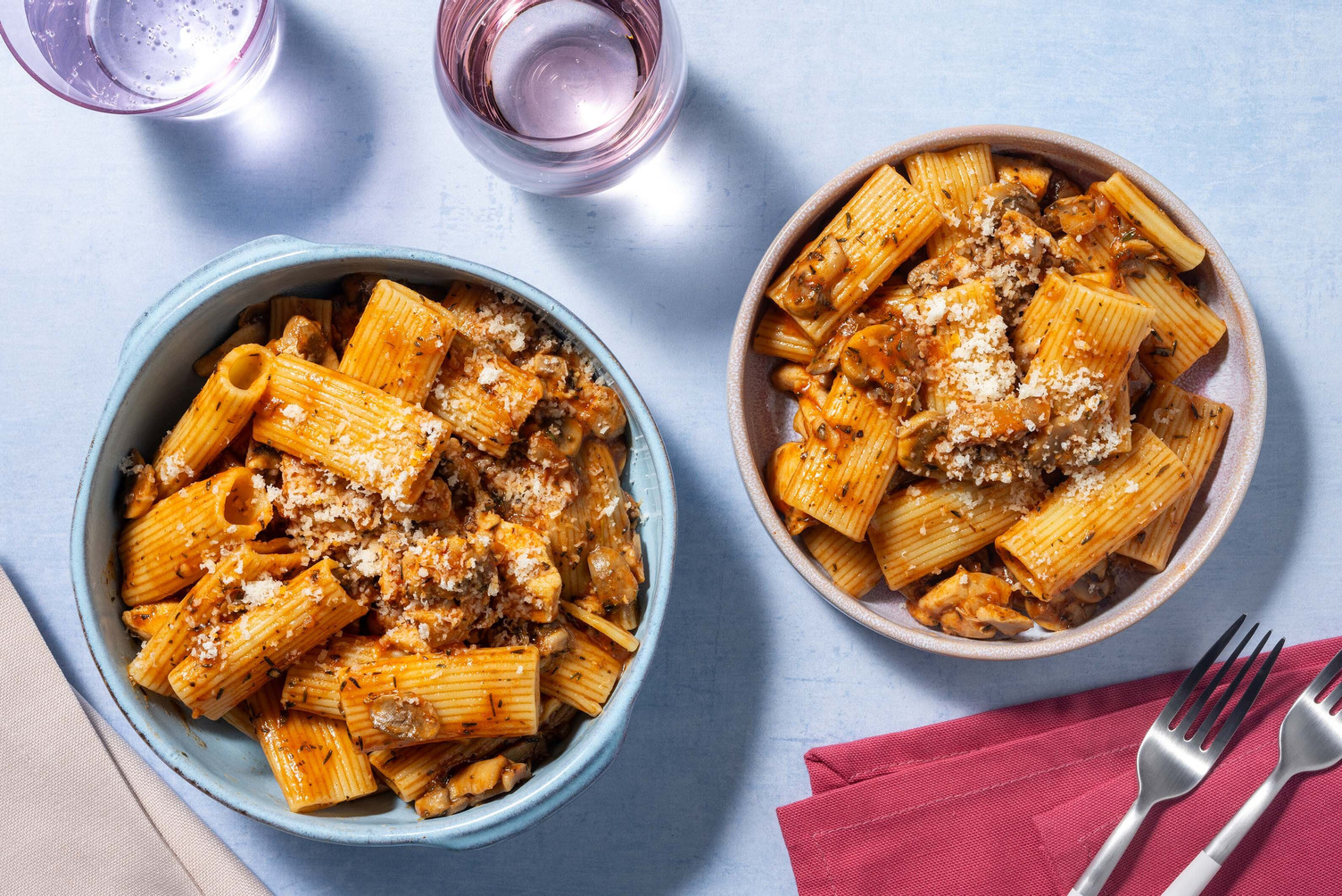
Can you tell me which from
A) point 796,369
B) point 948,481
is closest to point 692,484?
point 796,369

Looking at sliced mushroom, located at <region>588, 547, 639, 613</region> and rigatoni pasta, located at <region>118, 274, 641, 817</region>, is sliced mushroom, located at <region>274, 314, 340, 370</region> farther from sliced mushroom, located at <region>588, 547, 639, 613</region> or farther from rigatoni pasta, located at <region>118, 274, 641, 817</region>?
sliced mushroom, located at <region>588, 547, 639, 613</region>

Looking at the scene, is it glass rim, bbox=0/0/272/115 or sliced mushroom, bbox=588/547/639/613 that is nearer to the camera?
sliced mushroom, bbox=588/547/639/613

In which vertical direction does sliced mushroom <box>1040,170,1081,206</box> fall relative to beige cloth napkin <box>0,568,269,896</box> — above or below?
above

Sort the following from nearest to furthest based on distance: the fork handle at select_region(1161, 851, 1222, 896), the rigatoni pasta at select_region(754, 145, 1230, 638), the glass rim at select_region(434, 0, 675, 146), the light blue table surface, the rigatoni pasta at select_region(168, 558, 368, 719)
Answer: the rigatoni pasta at select_region(168, 558, 368, 719) < the rigatoni pasta at select_region(754, 145, 1230, 638) < the glass rim at select_region(434, 0, 675, 146) < the fork handle at select_region(1161, 851, 1222, 896) < the light blue table surface

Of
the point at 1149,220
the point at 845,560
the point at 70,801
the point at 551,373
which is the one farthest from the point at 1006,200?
the point at 70,801

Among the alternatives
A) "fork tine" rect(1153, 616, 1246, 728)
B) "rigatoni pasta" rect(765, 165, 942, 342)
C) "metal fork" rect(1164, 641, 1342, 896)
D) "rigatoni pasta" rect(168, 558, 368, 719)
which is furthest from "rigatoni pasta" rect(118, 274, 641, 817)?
"metal fork" rect(1164, 641, 1342, 896)

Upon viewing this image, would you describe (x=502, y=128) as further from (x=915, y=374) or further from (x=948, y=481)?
(x=948, y=481)

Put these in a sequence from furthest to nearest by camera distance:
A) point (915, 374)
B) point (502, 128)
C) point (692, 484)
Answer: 1. point (692, 484)
2. point (502, 128)
3. point (915, 374)
